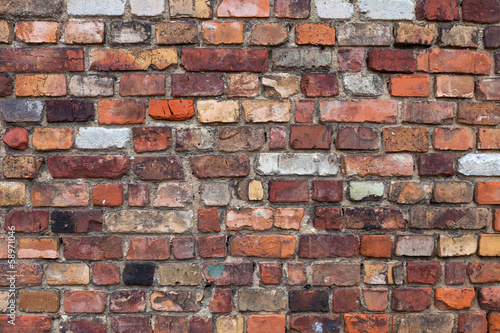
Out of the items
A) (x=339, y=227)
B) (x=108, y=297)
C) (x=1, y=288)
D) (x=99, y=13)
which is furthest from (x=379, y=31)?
(x=1, y=288)

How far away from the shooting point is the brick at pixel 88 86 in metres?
1.17

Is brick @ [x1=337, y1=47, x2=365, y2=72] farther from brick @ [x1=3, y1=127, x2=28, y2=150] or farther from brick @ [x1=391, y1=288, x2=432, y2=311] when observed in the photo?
brick @ [x1=3, y1=127, x2=28, y2=150]

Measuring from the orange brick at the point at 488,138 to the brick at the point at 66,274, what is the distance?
4.56 ft

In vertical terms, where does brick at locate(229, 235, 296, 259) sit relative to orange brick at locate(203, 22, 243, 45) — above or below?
below

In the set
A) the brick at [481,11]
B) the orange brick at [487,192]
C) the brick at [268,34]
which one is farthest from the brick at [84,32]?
the orange brick at [487,192]

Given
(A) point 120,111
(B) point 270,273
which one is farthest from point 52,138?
(B) point 270,273

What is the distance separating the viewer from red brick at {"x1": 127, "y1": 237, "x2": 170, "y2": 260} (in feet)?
3.88

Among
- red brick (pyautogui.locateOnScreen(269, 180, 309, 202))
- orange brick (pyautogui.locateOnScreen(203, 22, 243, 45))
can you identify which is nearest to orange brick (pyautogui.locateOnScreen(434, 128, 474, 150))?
red brick (pyautogui.locateOnScreen(269, 180, 309, 202))

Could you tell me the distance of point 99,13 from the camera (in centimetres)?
117

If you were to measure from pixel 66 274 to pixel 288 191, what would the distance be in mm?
783

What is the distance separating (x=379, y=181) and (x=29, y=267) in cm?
120

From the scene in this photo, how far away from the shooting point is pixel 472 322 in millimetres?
1222

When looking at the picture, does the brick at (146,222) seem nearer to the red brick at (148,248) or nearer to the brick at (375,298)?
the red brick at (148,248)

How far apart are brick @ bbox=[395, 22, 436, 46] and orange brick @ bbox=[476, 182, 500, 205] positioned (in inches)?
20.3
